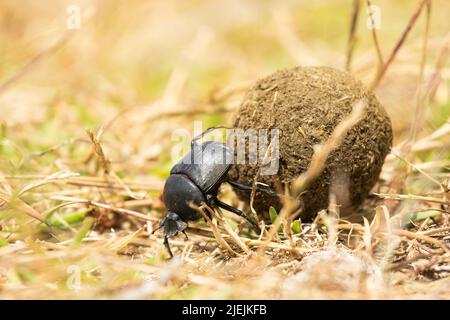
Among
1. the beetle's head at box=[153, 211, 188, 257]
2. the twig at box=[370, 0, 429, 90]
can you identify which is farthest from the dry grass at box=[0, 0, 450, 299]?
the beetle's head at box=[153, 211, 188, 257]

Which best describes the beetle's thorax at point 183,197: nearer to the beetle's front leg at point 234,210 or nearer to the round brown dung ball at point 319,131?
the beetle's front leg at point 234,210

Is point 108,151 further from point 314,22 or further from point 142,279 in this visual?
point 314,22

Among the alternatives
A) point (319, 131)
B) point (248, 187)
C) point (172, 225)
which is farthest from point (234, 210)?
point (319, 131)

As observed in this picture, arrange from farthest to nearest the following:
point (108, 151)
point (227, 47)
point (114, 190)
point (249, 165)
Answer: point (227, 47), point (108, 151), point (114, 190), point (249, 165)

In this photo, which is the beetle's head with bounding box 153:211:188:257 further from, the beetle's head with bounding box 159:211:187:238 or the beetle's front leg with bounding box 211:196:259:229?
the beetle's front leg with bounding box 211:196:259:229

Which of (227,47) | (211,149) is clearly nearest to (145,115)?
(211,149)

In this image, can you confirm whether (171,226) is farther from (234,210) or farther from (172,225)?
(234,210)

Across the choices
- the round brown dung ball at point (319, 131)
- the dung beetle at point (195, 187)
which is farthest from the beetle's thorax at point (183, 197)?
the round brown dung ball at point (319, 131)
